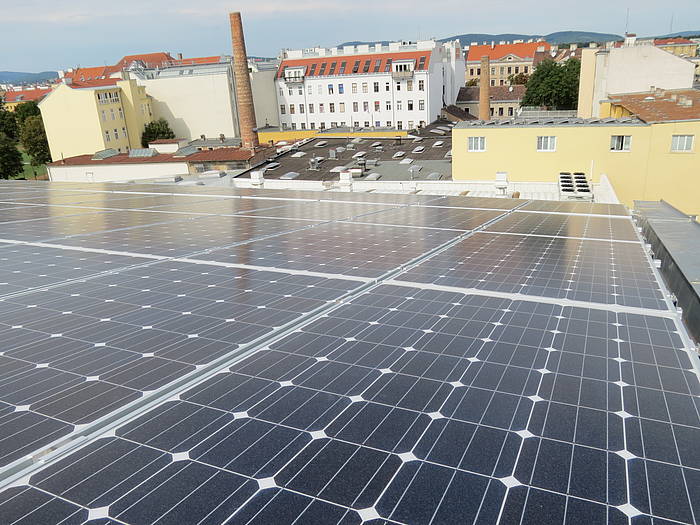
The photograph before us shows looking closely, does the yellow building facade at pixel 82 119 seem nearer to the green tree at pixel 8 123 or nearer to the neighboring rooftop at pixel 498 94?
the green tree at pixel 8 123

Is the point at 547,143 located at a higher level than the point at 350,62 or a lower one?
lower

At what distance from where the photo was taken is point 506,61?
16300 cm

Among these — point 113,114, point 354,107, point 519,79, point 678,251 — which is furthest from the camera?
point 519,79

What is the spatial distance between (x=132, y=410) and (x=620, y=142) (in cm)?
3773

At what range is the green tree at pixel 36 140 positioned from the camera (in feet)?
298

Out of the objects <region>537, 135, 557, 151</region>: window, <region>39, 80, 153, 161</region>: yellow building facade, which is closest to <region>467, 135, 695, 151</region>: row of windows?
<region>537, 135, 557, 151</region>: window

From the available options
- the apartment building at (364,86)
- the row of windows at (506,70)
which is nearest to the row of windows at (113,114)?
the apartment building at (364,86)

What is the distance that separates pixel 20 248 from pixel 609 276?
17.4m

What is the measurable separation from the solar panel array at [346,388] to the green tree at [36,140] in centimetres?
9216

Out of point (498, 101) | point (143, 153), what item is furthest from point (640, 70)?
point (498, 101)

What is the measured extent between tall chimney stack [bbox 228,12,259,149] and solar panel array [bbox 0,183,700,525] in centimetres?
6345

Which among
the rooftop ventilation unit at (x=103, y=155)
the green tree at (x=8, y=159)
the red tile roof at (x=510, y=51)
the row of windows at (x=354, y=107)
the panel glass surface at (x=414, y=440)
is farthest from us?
the red tile roof at (x=510, y=51)

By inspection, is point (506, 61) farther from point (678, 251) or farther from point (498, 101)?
point (678, 251)

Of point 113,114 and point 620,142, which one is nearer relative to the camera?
point 620,142
